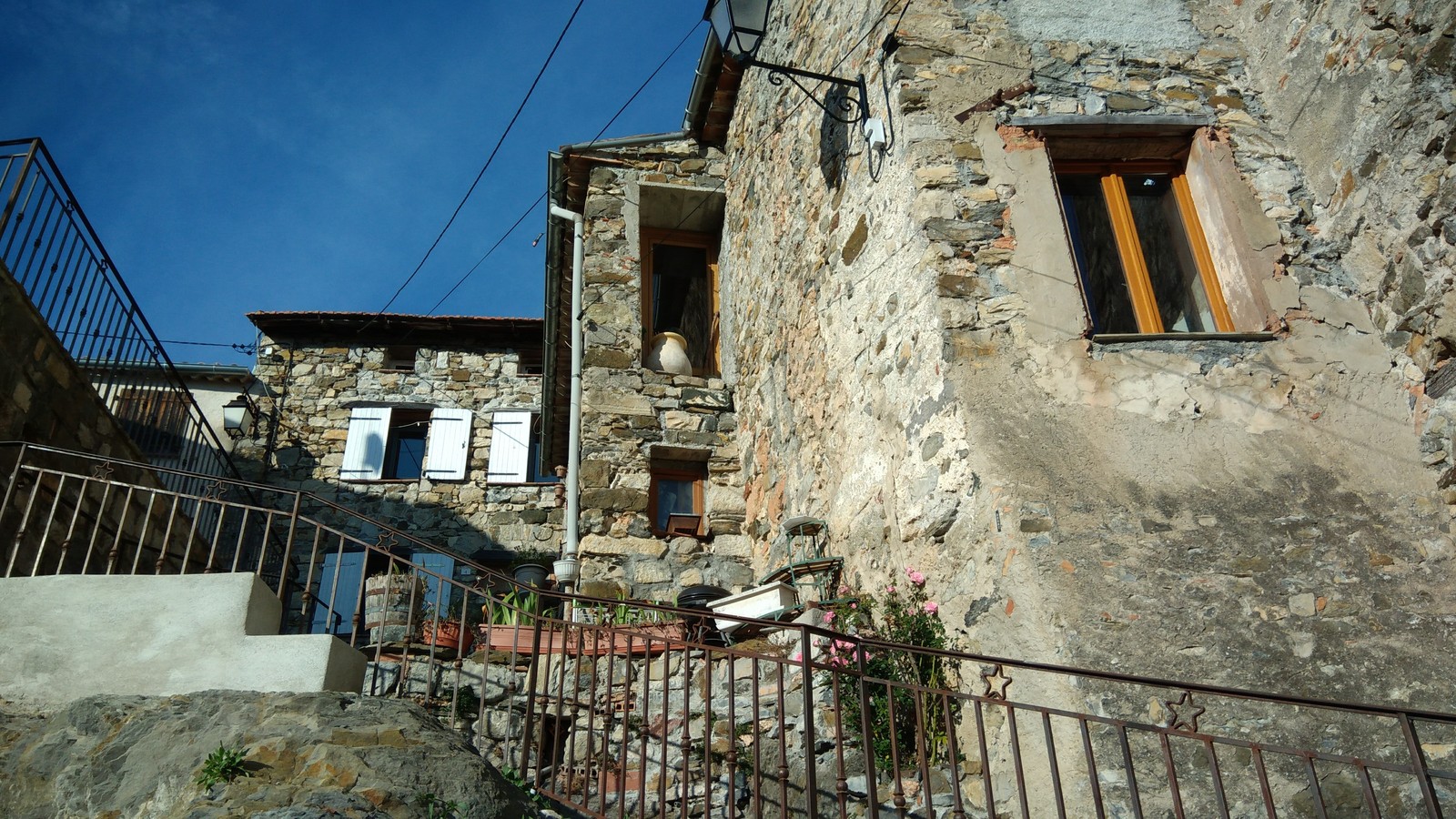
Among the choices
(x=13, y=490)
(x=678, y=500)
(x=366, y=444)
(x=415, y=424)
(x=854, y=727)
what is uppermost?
(x=415, y=424)

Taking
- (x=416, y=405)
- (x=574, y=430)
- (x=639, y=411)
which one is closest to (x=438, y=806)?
(x=574, y=430)

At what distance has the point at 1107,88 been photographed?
213 inches

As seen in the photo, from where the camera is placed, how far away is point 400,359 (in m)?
14.8

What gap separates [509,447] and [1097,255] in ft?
32.5

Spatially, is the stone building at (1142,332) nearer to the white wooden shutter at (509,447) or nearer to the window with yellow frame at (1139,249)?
the window with yellow frame at (1139,249)

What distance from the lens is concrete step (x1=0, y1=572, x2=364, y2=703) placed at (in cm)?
439

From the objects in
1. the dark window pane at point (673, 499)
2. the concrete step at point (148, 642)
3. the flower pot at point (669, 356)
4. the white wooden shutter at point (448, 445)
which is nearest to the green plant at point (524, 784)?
the concrete step at point (148, 642)

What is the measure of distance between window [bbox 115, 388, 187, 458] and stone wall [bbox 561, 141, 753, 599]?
3139mm

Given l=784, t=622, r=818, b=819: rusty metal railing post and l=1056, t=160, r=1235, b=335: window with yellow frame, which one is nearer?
l=784, t=622, r=818, b=819: rusty metal railing post

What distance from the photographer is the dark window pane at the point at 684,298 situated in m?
9.25

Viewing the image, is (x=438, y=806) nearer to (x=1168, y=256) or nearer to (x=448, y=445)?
(x=1168, y=256)

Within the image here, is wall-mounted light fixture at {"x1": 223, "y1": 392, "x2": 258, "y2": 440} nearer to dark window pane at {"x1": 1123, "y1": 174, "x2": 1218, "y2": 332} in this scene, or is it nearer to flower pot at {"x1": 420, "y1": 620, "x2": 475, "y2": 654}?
flower pot at {"x1": 420, "y1": 620, "x2": 475, "y2": 654}

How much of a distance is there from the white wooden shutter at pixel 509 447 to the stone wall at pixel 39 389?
7.17 metres

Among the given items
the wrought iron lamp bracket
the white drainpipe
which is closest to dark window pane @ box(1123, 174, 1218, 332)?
the wrought iron lamp bracket
